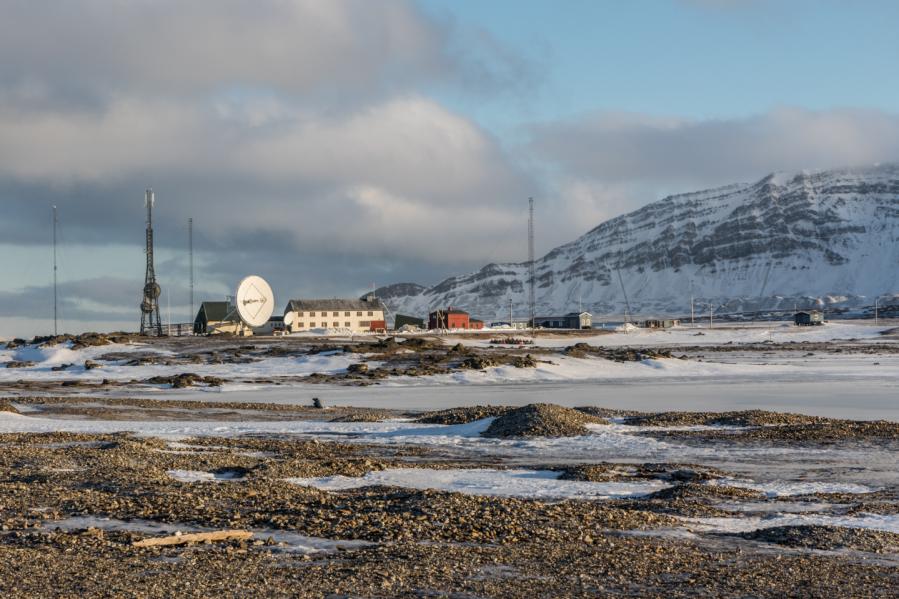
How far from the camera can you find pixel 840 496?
2034 cm

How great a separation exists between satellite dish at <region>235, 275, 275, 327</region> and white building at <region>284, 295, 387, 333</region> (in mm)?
34079

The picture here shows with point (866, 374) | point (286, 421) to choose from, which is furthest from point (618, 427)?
point (866, 374)

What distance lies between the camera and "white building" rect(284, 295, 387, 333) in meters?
167

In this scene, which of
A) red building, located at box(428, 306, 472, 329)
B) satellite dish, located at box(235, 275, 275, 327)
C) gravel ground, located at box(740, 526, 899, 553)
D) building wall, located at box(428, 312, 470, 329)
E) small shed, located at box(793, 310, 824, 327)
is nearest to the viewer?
gravel ground, located at box(740, 526, 899, 553)

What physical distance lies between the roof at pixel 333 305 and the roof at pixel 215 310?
60.0 feet

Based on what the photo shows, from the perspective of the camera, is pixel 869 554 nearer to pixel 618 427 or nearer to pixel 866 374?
pixel 618 427

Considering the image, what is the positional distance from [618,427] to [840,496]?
14.0 metres

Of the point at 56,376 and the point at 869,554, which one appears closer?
the point at 869,554

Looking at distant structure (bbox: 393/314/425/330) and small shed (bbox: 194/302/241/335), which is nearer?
small shed (bbox: 194/302/241/335)

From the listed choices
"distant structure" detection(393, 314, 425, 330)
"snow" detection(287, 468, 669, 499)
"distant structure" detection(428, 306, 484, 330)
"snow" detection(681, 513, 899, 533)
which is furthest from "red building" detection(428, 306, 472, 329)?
"snow" detection(681, 513, 899, 533)

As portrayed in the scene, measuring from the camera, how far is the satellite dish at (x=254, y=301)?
5084 inches

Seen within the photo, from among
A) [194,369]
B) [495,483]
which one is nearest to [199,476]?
[495,483]

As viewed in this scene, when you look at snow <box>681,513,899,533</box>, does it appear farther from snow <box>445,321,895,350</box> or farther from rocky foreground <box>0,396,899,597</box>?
snow <box>445,321,895,350</box>

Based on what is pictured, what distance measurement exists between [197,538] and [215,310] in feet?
458
